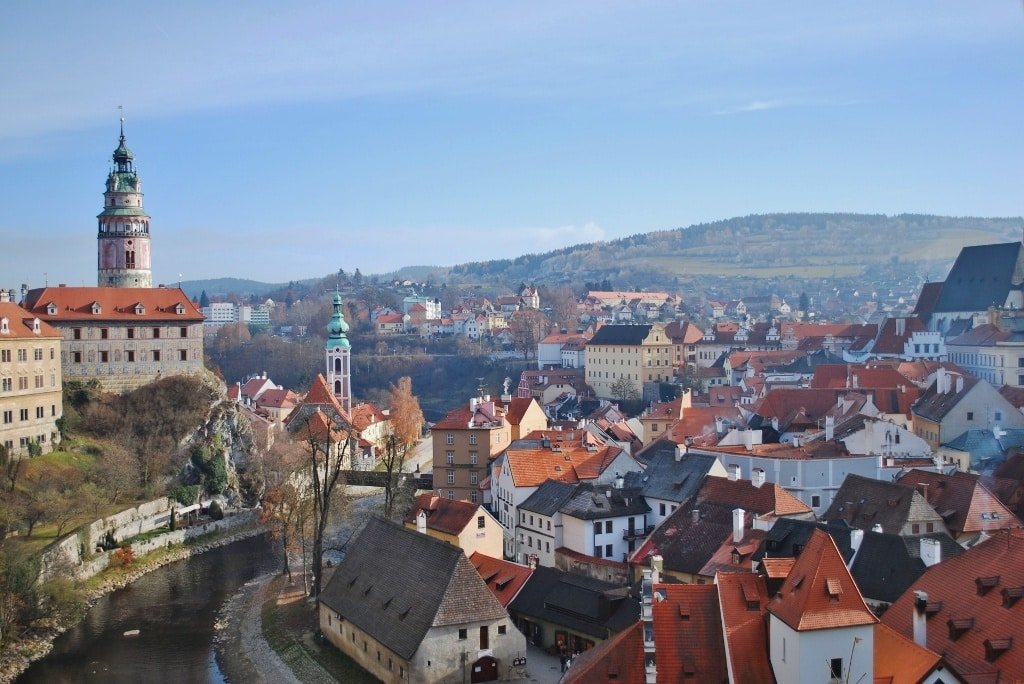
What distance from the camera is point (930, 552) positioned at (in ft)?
84.5

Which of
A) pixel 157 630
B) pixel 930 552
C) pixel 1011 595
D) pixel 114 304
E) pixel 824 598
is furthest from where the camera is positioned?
pixel 114 304

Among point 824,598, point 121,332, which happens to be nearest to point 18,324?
point 121,332

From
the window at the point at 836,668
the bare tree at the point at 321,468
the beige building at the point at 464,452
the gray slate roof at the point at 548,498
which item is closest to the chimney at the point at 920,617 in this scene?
the window at the point at 836,668

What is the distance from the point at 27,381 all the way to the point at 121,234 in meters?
19.7

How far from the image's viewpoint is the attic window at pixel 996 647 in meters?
19.4

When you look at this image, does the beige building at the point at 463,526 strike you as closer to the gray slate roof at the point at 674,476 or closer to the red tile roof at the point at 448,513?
the red tile roof at the point at 448,513

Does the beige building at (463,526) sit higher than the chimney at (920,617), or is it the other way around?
the chimney at (920,617)

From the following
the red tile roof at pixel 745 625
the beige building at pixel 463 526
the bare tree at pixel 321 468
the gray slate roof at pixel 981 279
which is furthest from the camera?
the gray slate roof at pixel 981 279

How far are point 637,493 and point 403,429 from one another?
30701 millimetres

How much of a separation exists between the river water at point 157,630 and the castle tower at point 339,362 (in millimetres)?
32221

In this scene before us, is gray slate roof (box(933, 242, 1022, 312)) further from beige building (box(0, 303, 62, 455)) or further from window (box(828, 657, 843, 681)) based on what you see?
window (box(828, 657, 843, 681))

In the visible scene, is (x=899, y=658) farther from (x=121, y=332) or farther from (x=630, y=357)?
(x=630, y=357)

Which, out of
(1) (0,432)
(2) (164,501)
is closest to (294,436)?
(2) (164,501)

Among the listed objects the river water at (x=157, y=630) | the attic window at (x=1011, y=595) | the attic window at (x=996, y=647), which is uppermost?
the attic window at (x=1011, y=595)
